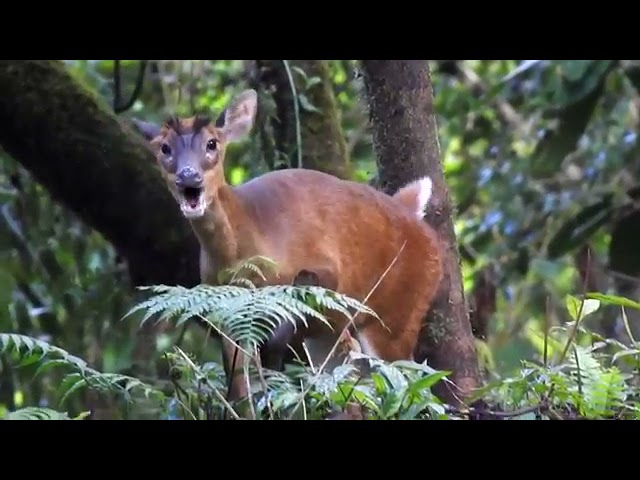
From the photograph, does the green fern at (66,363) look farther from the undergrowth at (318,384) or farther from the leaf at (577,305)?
the leaf at (577,305)

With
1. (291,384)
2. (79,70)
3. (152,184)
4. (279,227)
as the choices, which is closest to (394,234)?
(279,227)

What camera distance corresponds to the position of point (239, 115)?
4449 mm

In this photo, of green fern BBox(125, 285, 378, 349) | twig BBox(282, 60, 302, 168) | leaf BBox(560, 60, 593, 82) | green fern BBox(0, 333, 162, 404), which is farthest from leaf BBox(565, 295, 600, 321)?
leaf BBox(560, 60, 593, 82)

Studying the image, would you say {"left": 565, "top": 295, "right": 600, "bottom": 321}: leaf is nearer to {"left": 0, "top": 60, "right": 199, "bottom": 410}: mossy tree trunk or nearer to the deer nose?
the deer nose

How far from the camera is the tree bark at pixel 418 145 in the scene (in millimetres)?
4633

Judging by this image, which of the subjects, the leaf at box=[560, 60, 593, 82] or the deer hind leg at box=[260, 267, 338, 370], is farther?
the leaf at box=[560, 60, 593, 82]

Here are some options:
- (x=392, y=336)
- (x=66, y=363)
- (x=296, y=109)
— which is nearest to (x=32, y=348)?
(x=66, y=363)

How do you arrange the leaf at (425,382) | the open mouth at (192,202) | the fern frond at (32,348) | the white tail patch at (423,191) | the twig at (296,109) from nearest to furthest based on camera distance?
the leaf at (425,382), the fern frond at (32,348), the open mouth at (192,202), the white tail patch at (423,191), the twig at (296,109)

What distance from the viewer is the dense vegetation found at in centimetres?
256

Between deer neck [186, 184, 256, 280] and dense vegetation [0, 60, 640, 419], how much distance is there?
0.85 ft

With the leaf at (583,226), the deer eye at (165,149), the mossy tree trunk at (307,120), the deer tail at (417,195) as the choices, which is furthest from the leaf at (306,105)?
the deer eye at (165,149)

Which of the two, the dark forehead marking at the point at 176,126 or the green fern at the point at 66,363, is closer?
the green fern at the point at 66,363
